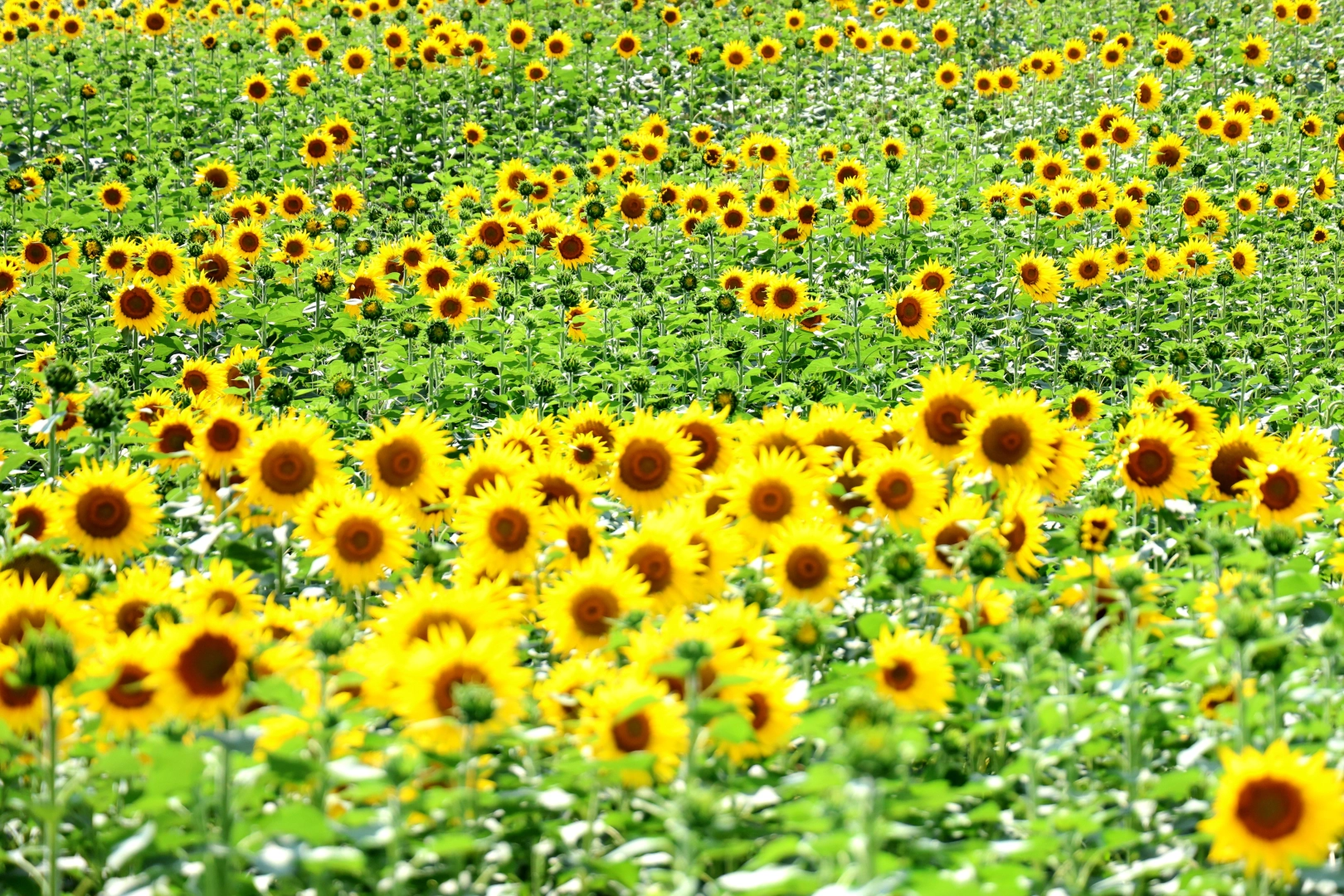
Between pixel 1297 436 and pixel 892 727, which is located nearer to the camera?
pixel 892 727

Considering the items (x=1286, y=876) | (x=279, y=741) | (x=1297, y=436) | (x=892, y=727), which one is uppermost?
(x=1297, y=436)

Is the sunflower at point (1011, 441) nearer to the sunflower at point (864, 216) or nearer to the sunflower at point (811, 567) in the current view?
the sunflower at point (811, 567)

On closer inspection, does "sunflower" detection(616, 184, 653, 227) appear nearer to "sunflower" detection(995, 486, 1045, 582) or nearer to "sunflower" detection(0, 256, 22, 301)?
"sunflower" detection(0, 256, 22, 301)

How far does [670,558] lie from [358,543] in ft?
3.68

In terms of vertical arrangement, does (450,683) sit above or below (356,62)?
below

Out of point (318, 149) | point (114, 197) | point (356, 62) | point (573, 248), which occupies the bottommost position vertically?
point (573, 248)

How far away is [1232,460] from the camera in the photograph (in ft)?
15.6

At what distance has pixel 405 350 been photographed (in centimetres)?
838

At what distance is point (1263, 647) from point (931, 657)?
2.64 feet

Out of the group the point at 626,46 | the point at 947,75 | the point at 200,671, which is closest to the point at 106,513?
the point at 200,671

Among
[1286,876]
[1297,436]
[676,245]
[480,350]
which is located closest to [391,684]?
[1286,876]

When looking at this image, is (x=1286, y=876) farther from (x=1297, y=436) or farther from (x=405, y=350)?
(x=405, y=350)

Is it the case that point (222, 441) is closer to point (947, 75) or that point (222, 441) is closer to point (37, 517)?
point (37, 517)

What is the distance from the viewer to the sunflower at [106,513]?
14.8 ft
